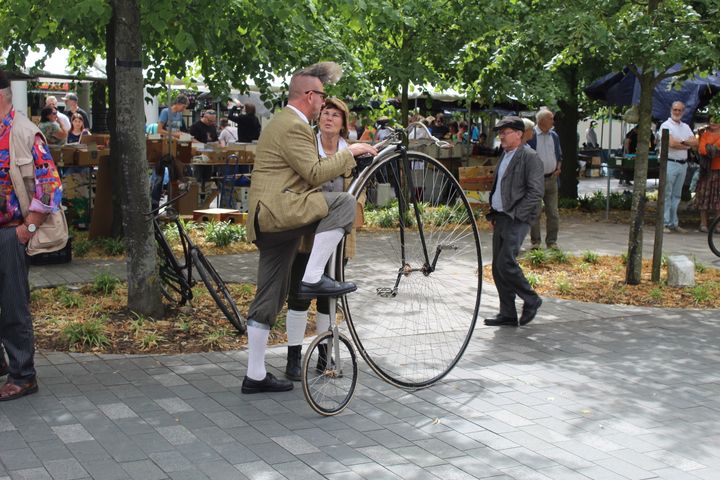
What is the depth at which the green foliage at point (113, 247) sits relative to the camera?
1199 cm

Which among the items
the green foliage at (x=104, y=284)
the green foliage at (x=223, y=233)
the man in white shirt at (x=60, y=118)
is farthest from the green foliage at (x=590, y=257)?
the man in white shirt at (x=60, y=118)

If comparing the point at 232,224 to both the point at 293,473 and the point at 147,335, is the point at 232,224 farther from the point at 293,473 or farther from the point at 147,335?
the point at 293,473

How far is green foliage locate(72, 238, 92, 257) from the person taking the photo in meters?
11.8

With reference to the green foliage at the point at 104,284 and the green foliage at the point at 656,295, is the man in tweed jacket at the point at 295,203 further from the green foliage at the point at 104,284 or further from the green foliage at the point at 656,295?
the green foliage at the point at 656,295

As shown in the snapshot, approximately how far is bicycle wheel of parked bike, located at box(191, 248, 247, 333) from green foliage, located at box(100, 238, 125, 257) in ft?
14.4

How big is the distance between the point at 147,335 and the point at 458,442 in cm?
301

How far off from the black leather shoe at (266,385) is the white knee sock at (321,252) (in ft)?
2.90

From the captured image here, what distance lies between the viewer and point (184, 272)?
27.5 feet

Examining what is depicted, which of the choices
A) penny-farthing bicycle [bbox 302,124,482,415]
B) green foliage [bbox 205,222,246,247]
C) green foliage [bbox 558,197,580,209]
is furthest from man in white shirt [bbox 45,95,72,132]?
penny-farthing bicycle [bbox 302,124,482,415]

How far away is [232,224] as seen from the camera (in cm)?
1409

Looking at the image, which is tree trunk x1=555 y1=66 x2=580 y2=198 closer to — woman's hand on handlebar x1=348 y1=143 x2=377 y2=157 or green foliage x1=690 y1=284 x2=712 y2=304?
green foliage x1=690 y1=284 x2=712 y2=304

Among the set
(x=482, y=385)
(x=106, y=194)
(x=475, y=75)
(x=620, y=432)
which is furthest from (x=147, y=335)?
(x=475, y=75)

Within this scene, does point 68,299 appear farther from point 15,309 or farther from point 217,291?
point 15,309

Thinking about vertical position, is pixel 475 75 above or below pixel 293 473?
above
